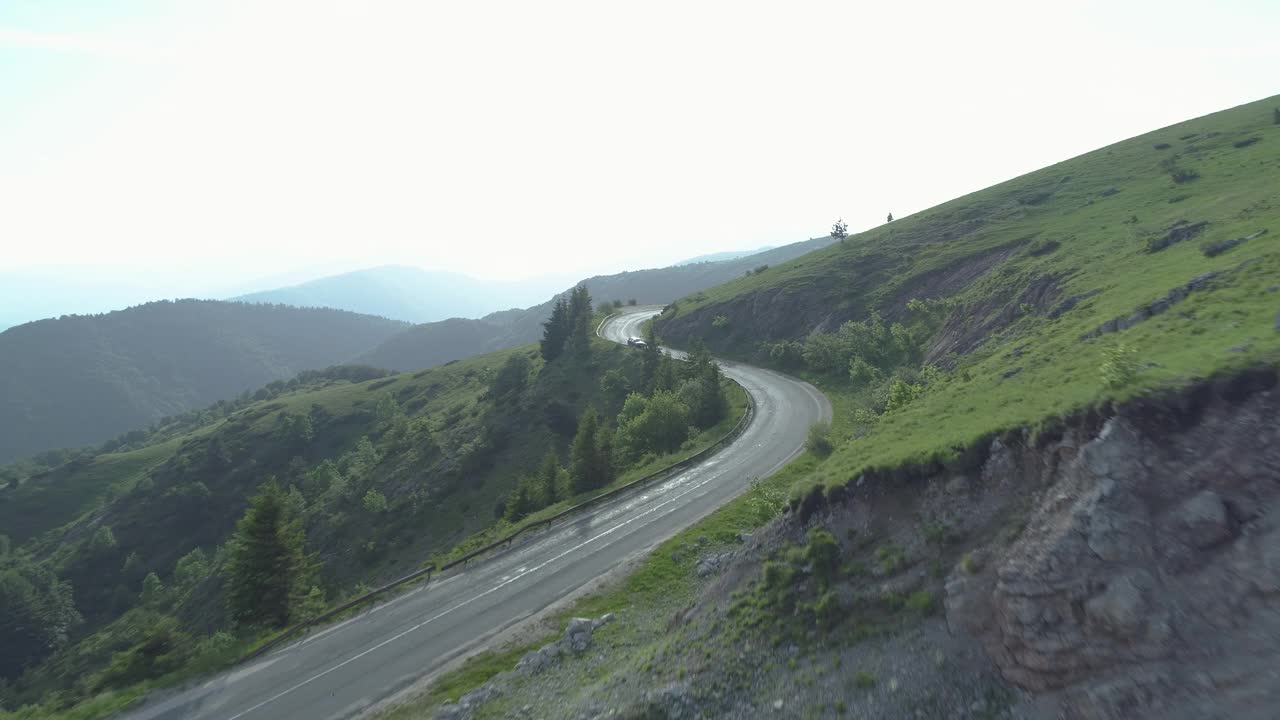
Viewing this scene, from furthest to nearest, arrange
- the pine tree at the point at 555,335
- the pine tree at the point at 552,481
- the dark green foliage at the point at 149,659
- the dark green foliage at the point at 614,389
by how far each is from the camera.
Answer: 1. the pine tree at the point at 555,335
2. the dark green foliage at the point at 614,389
3. the pine tree at the point at 552,481
4. the dark green foliage at the point at 149,659

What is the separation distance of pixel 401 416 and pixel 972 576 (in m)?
109

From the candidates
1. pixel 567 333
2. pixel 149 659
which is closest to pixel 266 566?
pixel 149 659

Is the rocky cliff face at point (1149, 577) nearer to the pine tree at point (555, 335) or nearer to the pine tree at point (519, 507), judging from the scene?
the pine tree at point (519, 507)

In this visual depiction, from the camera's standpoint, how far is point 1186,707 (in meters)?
8.57

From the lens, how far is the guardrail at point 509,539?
25.1m

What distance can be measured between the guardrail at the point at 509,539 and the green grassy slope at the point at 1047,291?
39.7 feet

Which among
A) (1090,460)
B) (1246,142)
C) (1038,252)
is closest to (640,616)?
(1090,460)

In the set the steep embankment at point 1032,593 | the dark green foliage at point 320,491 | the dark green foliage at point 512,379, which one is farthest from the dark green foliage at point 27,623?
the steep embankment at point 1032,593

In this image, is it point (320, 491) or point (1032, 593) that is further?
point (320, 491)

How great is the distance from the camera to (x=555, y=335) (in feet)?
308

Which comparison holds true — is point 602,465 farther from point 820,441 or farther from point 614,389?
point 614,389

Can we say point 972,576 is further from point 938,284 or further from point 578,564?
point 938,284

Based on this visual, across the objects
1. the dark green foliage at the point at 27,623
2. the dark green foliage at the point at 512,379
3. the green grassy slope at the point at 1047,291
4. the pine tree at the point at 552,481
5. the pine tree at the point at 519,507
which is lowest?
the dark green foliage at the point at 27,623

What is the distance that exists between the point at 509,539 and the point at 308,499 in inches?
→ 2756
